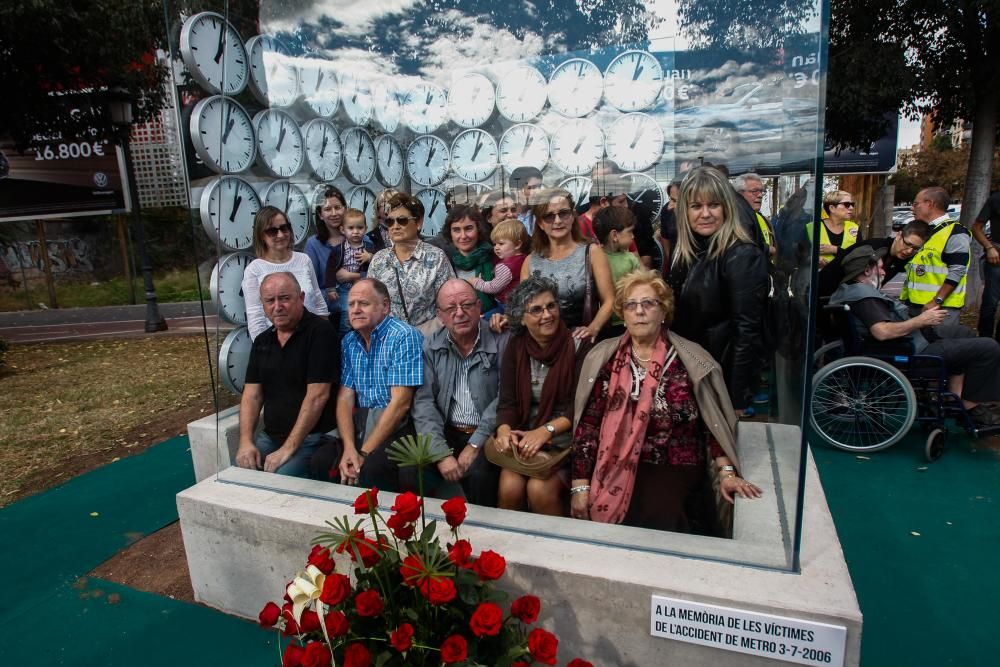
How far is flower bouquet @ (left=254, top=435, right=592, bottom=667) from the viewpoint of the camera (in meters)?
1.52

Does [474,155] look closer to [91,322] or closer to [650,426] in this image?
[650,426]

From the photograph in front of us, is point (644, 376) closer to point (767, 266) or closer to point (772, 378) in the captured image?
point (772, 378)

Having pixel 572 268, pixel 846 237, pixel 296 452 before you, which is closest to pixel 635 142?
pixel 846 237

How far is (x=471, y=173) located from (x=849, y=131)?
475 centimetres

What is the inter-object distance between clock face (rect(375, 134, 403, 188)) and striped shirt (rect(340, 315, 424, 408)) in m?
2.65

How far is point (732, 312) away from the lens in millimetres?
2729

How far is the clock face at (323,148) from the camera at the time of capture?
4586mm

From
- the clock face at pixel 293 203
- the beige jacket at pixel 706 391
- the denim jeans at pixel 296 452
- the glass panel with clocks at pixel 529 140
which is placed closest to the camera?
the glass panel with clocks at pixel 529 140

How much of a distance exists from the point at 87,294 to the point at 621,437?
15655 millimetres

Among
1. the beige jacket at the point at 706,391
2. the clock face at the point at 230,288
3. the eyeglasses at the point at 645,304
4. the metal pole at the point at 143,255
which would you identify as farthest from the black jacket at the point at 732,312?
the metal pole at the point at 143,255

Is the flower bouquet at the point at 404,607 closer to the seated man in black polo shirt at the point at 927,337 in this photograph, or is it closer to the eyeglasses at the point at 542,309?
the eyeglasses at the point at 542,309

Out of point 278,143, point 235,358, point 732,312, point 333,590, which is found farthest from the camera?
point 278,143

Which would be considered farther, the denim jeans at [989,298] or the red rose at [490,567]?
the denim jeans at [989,298]

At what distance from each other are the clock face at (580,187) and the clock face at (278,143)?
2.02 meters
